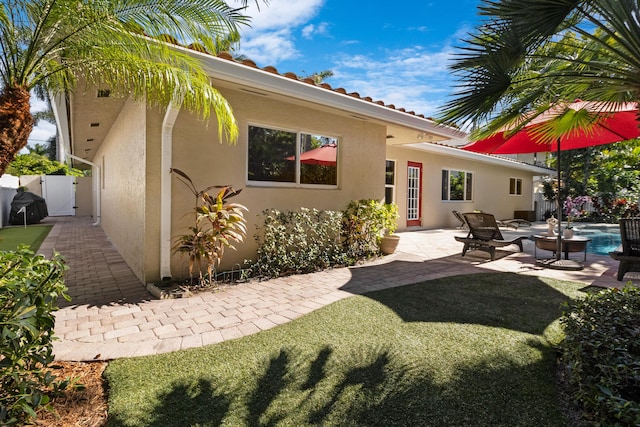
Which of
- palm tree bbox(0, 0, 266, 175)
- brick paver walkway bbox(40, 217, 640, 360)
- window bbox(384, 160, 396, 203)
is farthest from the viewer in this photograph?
window bbox(384, 160, 396, 203)

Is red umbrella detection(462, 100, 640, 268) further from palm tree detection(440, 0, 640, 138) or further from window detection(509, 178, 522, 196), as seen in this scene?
window detection(509, 178, 522, 196)

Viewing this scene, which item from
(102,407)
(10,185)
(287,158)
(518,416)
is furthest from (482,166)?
(10,185)

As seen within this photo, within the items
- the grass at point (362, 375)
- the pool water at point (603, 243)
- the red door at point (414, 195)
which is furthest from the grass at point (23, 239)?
the pool water at point (603, 243)

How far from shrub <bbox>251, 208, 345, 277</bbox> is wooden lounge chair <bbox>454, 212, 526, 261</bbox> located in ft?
10.9

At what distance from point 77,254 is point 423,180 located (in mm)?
12226

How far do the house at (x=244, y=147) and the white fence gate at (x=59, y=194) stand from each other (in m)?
14.2

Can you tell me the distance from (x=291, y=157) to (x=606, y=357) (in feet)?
19.7

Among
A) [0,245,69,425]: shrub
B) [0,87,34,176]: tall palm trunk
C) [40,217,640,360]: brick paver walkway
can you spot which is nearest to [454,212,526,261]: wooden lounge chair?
[40,217,640,360]: brick paver walkway

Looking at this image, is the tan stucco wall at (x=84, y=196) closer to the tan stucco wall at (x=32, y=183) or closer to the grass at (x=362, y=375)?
the tan stucco wall at (x=32, y=183)

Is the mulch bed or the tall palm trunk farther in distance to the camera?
the tall palm trunk

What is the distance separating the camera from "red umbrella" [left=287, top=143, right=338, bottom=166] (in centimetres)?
752

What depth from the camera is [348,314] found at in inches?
166

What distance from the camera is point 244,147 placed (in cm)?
645

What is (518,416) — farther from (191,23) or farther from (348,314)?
(191,23)
